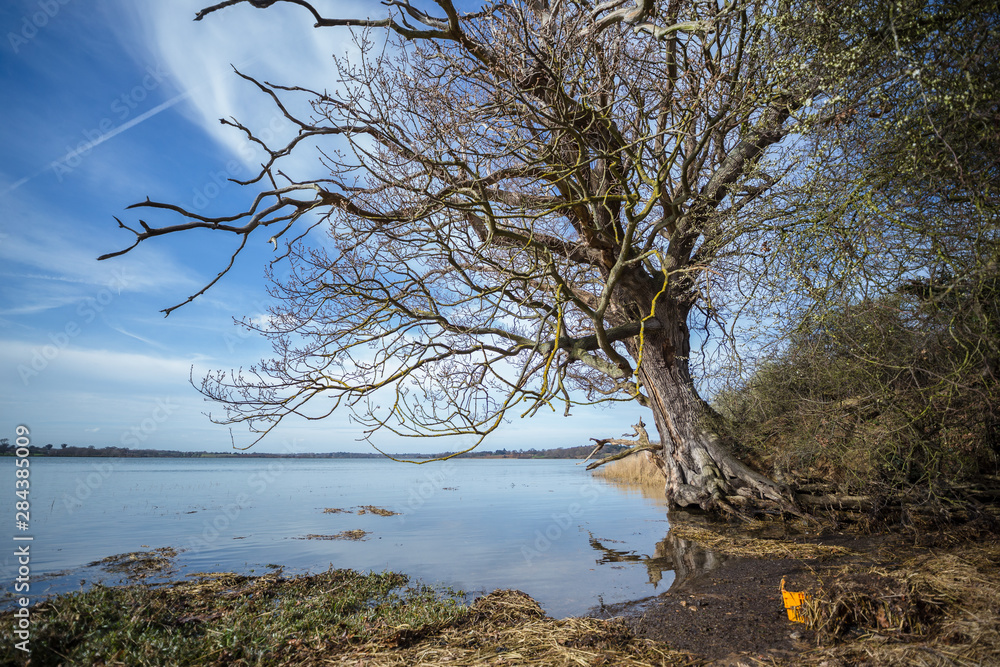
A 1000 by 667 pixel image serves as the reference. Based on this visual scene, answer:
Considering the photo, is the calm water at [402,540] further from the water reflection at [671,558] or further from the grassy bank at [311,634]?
the grassy bank at [311,634]

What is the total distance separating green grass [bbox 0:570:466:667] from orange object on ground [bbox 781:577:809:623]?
221cm

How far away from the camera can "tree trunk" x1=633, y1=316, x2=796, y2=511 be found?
772cm

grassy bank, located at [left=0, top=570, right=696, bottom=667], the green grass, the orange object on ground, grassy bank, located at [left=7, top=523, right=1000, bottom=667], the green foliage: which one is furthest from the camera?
the green foliage

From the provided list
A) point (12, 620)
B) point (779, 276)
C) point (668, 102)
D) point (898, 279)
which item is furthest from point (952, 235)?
point (12, 620)

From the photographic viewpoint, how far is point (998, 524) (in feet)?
18.5

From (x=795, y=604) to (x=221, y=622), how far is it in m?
3.92

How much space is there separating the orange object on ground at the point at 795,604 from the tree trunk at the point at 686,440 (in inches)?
181

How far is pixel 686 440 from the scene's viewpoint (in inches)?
325

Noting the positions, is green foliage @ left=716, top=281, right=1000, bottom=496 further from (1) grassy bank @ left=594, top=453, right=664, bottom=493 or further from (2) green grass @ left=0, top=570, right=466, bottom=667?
(1) grassy bank @ left=594, top=453, right=664, bottom=493

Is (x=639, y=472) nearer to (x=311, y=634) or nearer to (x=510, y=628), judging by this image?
(x=510, y=628)

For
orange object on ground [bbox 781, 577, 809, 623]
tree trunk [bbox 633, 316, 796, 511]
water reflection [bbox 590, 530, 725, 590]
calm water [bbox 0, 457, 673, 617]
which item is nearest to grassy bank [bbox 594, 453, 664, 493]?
calm water [bbox 0, 457, 673, 617]

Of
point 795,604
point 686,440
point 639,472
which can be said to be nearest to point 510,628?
point 795,604

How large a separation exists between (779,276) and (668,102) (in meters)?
2.57

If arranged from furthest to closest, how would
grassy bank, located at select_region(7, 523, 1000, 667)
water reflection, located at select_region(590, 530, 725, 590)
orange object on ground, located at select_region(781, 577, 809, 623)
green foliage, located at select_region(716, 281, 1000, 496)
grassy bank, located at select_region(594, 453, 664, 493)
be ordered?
grassy bank, located at select_region(594, 453, 664, 493) → water reflection, located at select_region(590, 530, 725, 590) → green foliage, located at select_region(716, 281, 1000, 496) → orange object on ground, located at select_region(781, 577, 809, 623) → grassy bank, located at select_region(7, 523, 1000, 667)
